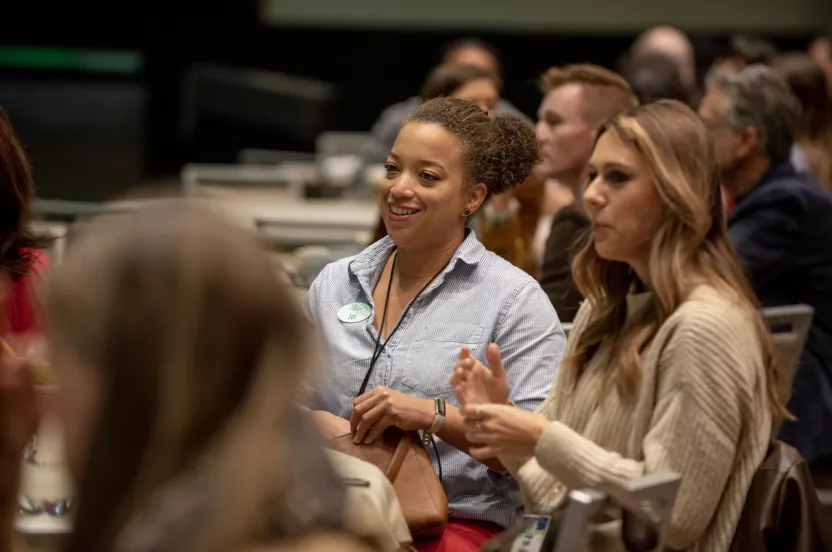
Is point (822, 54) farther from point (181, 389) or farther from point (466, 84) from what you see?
point (181, 389)

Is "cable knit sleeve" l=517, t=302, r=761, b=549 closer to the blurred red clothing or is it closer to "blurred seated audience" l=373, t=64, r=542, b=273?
"blurred seated audience" l=373, t=64, r=542, b=273

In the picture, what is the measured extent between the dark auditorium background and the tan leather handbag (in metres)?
7.81

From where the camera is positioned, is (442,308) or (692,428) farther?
(442,308)

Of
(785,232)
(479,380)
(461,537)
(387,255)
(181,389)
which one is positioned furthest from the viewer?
(785,232)

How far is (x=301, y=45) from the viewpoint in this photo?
440 inches

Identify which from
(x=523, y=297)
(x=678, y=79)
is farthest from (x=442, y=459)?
(x=678, y=79)

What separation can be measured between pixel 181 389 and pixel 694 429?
1154 mm

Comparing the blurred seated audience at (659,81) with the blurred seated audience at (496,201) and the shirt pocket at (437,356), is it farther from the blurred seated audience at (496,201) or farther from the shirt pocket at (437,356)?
the shirt pocket at (437,356)

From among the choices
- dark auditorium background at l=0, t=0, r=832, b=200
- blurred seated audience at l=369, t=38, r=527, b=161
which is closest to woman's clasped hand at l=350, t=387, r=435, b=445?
blurred seated audience at l=369, t=38, r=527, b=161

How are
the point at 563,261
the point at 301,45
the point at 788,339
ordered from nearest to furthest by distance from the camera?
the point at 788,339 → the point at 563,261 → the point at 301,45

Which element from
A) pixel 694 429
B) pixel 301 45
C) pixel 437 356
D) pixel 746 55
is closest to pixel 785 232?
pixel 437 356

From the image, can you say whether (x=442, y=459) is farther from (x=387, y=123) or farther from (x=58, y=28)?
(x=58, y=28)

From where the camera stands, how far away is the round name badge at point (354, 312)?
2.81 m

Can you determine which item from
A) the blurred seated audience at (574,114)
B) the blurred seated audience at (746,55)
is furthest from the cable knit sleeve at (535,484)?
the blurred seated audience at (746,55)
